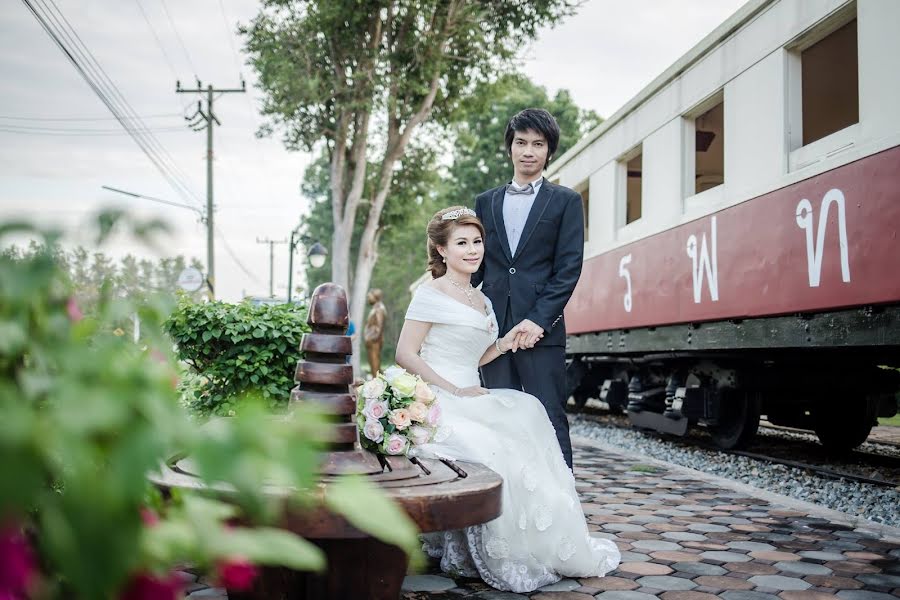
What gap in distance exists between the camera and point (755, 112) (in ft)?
18.9

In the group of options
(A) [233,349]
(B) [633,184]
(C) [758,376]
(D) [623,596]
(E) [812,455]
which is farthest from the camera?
(B) [633,184]

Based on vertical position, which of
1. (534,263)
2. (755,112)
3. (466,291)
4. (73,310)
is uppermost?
(755,112)

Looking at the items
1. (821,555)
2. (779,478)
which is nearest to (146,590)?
(821,555)

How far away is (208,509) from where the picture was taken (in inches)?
34.1

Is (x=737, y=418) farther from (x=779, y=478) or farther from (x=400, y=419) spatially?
(x=400, y=419)

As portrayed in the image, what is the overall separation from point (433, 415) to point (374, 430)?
25 centimetres

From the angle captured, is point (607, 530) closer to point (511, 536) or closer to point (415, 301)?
point (511, 536)

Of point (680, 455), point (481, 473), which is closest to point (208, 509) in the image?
point (481, 473)

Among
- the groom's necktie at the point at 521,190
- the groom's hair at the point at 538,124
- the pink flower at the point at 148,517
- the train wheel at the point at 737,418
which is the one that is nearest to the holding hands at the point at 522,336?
the groom's necktie at the point at 521,190

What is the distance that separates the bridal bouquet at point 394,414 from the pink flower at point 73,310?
1560 millimetres

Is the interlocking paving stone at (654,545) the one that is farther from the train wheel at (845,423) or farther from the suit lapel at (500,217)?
the train wheel at (845,423)

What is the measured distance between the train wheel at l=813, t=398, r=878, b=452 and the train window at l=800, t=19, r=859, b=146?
7.83 feet

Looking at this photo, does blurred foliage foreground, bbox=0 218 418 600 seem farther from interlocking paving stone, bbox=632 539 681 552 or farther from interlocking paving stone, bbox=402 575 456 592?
interlocking paving stone, bbox=632 539 681 552

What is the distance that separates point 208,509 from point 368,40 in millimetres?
14506
